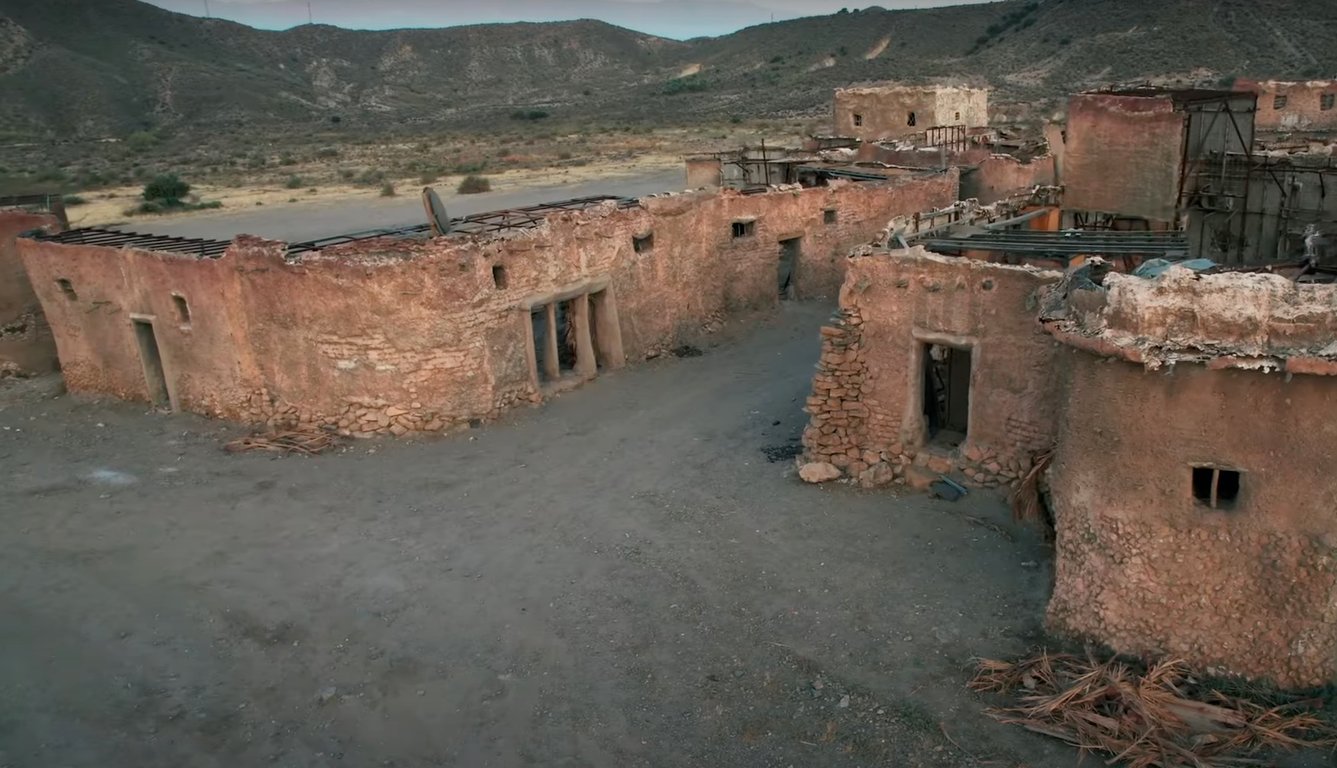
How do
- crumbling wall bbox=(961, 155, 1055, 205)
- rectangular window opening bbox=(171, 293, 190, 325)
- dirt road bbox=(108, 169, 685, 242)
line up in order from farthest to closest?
dirt road bbox=(108, 169, 685, 242) → crumbling wall bbox=(961, 155, 1055, 205) → rectangular window opening bbox=(171, 293, 190, 325)

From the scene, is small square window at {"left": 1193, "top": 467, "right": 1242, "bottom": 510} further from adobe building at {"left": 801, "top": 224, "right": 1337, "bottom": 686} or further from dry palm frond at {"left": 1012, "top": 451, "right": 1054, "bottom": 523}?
dry palm frond at {"left": 1012, "top": 451, "right": 1054, "bottom": 523}

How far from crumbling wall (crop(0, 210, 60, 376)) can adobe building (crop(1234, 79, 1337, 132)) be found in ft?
94.1

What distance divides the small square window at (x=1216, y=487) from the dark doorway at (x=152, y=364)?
48.0ft

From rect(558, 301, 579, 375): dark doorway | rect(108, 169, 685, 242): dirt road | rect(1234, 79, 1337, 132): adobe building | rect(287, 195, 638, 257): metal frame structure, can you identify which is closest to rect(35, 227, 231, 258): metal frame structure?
rect(287, 195, 638, 257): metal frame structure

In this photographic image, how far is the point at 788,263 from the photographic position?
70.9 ft

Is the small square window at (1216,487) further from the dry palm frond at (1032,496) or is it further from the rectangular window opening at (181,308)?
the rectangular window opening at (181,308)

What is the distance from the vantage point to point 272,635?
9211 millimetres

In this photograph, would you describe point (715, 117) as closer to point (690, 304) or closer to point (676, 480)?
point (690, 304)

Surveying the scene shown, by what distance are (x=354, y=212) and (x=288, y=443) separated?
2130cm

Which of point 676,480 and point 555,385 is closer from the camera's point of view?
point 676,480

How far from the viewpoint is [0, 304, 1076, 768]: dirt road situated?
7.66 metres

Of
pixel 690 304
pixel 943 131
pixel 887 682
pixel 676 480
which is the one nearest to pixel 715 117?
pixel 943 131

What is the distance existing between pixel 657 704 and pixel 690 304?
10.8m

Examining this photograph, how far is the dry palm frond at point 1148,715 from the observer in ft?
22.1
